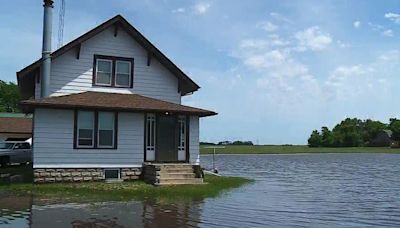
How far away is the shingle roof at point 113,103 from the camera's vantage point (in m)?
23.3

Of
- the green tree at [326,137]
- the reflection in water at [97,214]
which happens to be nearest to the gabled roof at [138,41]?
the reflection in water at [97,214]

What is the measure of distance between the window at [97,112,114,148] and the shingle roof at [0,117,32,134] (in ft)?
84.3

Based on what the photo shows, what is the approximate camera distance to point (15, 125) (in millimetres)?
49812

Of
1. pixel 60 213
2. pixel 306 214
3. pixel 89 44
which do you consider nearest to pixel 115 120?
pixel 89 44

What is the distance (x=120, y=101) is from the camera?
25219 mm

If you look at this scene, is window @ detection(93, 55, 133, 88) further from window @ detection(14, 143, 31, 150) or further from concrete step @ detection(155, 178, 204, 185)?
window @ detection(14, 143, 31, 150)

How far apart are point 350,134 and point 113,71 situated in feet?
407

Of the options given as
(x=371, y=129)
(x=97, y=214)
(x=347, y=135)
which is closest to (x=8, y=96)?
(x=97, y=214)

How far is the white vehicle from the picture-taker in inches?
1310

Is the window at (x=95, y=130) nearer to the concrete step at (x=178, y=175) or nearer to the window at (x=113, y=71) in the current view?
the window at (x=113, y=71)

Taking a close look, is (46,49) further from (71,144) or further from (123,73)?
(71,144)

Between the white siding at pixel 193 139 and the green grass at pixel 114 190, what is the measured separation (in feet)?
8.95

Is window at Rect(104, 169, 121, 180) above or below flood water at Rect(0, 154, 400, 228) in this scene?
above

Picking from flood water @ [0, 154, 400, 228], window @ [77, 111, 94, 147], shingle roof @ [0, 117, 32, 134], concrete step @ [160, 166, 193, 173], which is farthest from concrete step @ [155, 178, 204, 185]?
shingle roof @ [0, 117, 32, 134]
